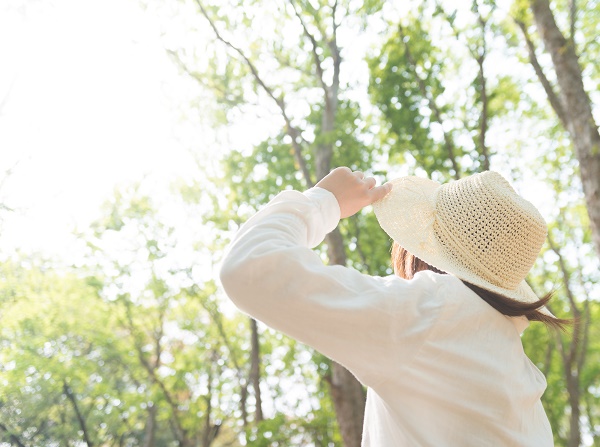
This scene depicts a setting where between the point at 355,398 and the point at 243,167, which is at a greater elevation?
the point at 243,167

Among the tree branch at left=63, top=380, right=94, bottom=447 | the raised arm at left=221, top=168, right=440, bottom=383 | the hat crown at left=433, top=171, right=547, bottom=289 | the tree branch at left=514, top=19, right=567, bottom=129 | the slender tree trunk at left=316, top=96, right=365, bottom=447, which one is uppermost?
the raised arm at left=221, top=168, right=440, bottom=383

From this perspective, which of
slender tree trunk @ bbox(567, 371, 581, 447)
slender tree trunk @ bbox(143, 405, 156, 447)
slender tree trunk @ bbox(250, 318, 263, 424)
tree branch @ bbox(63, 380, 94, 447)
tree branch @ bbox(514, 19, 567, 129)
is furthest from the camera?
slender tree trunk @ bbox(143, 405, 156, 447)

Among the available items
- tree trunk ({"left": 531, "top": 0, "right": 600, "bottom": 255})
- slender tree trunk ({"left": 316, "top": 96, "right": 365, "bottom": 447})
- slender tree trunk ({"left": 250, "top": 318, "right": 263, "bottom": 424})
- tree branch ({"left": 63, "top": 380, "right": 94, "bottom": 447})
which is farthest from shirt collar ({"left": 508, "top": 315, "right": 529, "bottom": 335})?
slender tree trunk ({"left": 250, "top": 318, "right": 263, "bottom": 424})

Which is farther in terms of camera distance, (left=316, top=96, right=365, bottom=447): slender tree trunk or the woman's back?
(left=316, top=96, right=365, bottom=447): slender tree trunk

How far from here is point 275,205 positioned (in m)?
0.99

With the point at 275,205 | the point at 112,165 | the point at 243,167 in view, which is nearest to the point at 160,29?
A: the point at 243,167

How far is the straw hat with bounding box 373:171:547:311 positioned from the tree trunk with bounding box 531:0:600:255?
2.42 metres

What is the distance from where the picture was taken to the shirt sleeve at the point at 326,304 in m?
0.86

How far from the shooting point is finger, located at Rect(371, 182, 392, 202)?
115 centimetres

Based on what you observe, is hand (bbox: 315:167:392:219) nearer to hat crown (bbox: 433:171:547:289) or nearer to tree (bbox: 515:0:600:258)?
hat crown (bbox: 433:171:547:289)

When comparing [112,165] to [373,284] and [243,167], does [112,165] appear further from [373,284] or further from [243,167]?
[373,284]

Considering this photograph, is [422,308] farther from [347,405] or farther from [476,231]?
[347,405]

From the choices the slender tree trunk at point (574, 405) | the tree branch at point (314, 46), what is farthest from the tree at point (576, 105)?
the slender tree trunk at point (574, 405)

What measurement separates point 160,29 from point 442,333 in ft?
22.3
